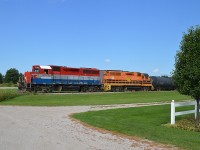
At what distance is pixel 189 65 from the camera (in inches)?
618

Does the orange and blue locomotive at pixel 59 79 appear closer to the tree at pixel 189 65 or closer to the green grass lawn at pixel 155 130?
the green grass lawn at pixel 155 130

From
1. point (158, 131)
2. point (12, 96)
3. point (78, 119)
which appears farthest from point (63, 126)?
point (12, 96)

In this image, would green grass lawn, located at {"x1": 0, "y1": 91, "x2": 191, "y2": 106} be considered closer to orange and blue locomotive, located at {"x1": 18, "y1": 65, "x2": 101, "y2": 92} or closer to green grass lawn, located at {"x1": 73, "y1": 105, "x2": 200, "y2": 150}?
orange and blue locomotive, located at {"x1": 18, "y1": 65, "x2": 101, "y2": 92}

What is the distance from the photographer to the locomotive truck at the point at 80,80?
4947 centimetres

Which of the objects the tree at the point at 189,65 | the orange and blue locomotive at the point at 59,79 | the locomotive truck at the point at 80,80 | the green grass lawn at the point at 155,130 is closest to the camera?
the green grass lawn at the point at 155,130

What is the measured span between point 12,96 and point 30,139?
85.4 feet

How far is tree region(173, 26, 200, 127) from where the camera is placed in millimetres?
15562

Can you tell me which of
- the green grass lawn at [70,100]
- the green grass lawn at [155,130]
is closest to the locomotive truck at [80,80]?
the green grass lawn at [70,100]

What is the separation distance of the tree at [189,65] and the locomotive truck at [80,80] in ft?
115

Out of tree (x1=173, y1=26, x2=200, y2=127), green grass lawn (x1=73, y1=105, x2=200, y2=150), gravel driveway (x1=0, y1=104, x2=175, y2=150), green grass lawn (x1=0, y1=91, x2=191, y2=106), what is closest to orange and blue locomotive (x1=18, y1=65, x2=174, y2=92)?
green grass lawn (x1=0, y1=91, x2=191, y2=106)

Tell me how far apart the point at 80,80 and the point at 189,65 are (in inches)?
1562

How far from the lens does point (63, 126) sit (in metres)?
15.3

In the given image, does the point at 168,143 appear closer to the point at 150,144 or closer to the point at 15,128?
the point at 150,144

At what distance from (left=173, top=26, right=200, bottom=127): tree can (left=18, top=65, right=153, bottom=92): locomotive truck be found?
115 feet
